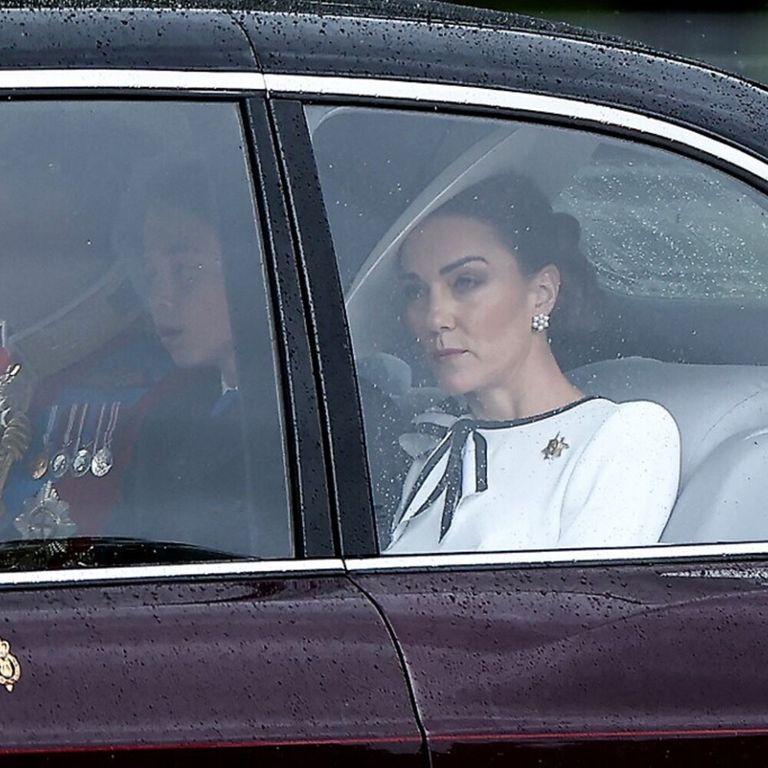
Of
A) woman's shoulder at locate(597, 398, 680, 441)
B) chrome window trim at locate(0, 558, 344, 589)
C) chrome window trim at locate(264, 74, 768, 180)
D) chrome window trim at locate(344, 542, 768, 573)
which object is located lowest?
chrome window trim at locate(344, 542, 768, 573)

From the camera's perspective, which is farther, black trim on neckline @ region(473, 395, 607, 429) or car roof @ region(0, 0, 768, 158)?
black trim on neckline @ region(473, 395, 607, 429)

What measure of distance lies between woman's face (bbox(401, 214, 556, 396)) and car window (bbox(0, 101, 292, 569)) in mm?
227

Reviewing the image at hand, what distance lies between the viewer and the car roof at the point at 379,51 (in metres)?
2.03

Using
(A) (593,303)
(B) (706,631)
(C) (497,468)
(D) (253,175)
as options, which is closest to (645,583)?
(B) (706,631)

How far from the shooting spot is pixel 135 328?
2.07 m

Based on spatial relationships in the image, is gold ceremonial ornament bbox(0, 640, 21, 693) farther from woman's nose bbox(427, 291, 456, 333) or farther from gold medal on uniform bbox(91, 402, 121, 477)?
woman's nose bbox(427, 291, 456, 333)

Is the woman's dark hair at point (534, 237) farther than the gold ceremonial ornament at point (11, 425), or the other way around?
the woman's dark hair at point (534, 237)

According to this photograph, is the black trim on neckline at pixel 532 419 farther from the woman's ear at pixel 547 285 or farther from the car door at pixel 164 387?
the car door at pixel 164 387

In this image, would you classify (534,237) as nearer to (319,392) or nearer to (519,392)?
(519,392)

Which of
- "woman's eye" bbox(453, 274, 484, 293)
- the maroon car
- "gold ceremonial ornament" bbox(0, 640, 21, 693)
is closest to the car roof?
the maroon car

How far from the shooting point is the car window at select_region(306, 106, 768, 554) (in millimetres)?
2088

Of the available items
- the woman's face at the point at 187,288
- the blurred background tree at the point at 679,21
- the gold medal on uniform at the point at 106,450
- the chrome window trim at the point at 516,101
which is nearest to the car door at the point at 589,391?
the chrome window trim at the point at 516,101

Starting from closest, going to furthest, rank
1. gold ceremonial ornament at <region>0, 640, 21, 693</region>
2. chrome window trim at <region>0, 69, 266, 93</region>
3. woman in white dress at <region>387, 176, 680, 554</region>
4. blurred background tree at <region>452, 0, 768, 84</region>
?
gold ceremonial ornament at <region>0, 640, 21, 693</region>, chrome window trim at <region>0, 69, 266, 93</region>, woman in white dress at <region>387, 176, 680, 554</region>, blurred background tree at <region>452, 0, 768, 84</region>

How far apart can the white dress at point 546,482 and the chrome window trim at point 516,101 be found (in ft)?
1.06
